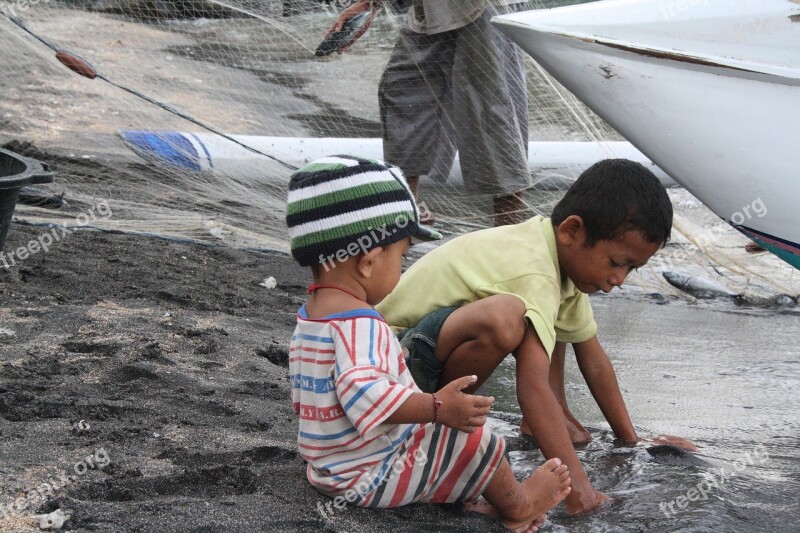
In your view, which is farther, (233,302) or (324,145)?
(324,145)

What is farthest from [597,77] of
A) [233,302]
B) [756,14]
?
[233,302]

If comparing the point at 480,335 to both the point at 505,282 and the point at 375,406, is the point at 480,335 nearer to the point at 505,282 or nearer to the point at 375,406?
the point at 505,282

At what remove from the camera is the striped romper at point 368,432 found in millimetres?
1891

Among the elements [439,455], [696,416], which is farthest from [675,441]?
[439,455]

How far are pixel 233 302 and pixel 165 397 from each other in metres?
1.19

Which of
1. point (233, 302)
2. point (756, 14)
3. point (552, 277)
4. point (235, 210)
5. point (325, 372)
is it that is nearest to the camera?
point (325, 372)

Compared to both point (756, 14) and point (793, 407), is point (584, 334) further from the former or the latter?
point (756, 14)

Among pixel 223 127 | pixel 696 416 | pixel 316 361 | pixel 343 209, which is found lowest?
pixel 696 416

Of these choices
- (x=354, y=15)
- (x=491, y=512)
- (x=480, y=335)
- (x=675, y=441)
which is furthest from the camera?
(x=354, y=15)

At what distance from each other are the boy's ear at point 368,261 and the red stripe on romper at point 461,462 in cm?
43

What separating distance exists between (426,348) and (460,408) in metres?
0.63

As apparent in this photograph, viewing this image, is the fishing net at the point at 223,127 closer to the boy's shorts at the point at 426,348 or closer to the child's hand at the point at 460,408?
the boy's shorts at the point at 426,348

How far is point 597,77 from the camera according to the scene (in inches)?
135

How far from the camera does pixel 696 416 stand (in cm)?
315
